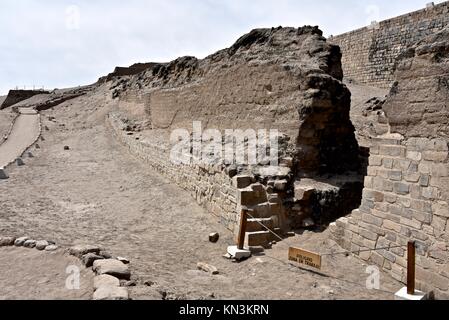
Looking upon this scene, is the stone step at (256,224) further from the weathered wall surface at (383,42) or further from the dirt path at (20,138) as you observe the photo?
the weathered wall surface at (383,42)

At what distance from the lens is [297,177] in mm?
7867

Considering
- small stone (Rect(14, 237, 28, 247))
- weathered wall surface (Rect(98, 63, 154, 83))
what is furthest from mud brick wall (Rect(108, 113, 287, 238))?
weathered wall surface (Rect(98, 63, 154, 83))

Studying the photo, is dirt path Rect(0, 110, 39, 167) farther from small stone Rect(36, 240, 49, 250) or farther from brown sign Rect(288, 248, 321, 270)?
brown sign Rect(288, 248, 321, 270)

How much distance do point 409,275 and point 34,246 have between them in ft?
17.3

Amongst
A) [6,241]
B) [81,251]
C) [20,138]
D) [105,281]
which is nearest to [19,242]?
[6,241]

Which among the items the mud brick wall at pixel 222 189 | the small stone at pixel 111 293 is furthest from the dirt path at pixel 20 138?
the small stone at pixel 111 293

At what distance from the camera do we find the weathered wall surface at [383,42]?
20750 mm

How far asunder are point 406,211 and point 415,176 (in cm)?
49

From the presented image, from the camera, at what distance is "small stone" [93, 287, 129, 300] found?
3.88m

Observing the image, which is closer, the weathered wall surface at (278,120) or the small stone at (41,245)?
the small stone at (41,245)

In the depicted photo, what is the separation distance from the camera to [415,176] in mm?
5156

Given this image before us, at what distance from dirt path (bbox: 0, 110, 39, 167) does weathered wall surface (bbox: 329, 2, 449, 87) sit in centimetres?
1910
